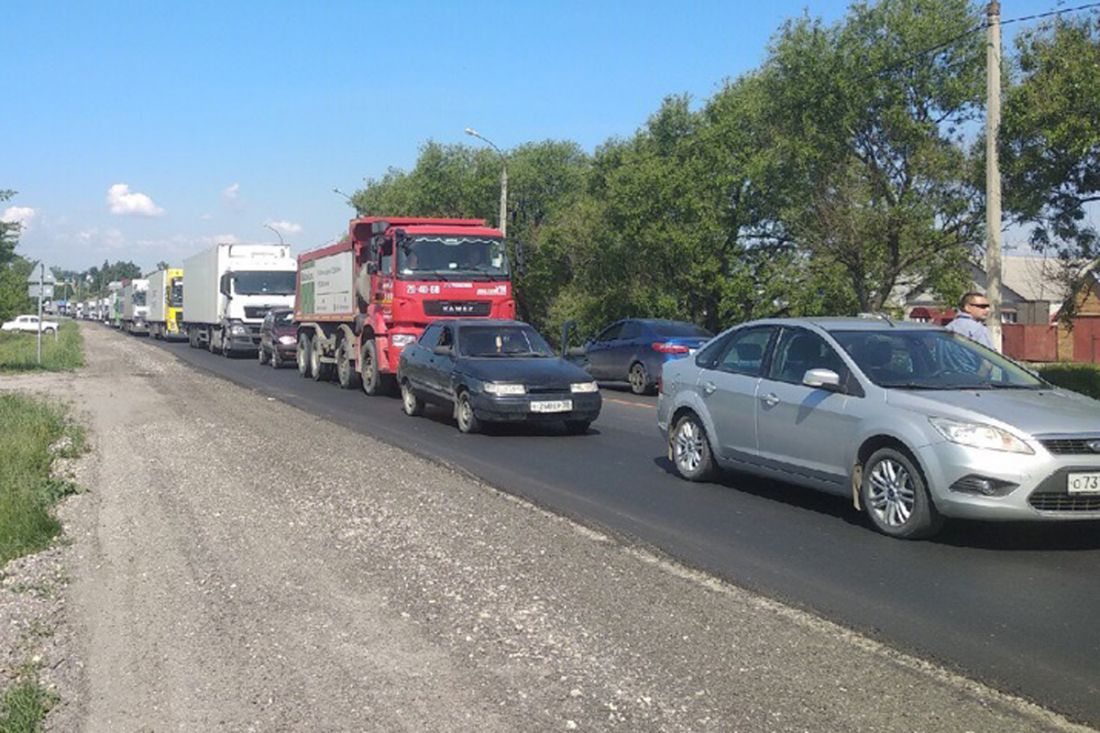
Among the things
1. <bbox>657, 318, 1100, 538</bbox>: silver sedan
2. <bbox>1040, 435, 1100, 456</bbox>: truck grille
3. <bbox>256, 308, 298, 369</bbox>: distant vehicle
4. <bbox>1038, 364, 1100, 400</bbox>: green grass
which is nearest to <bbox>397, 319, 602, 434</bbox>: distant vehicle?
<bbox>657, 318, 1100, 538</bbox>: silver sedan

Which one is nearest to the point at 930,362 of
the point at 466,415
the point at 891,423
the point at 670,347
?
the point at 891,423

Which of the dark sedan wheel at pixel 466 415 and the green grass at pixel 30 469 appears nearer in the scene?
the green grass at pixel 30 469

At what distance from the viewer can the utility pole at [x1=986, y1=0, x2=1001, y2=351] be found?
18.7 meters

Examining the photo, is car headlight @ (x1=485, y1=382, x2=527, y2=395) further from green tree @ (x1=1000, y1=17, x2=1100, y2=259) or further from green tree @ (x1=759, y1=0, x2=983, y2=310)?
green tree @ (x1=759, y1=0, x2=983, y2=310)

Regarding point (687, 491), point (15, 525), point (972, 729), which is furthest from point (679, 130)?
point (972, 729)

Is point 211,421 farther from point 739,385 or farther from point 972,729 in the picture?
point 972,729

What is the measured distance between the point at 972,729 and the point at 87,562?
5782mm

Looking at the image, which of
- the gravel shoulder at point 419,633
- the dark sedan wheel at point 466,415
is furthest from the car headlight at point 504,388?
the gravel shoulder at point 419,633

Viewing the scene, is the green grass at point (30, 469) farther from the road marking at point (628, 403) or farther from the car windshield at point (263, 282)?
the car windshield at point (263, 282)

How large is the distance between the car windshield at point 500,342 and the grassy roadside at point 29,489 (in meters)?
5.27

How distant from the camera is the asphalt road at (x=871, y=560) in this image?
564cm

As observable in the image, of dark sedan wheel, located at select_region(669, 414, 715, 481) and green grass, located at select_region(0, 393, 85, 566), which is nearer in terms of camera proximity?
green grass, located at select_region(0, 393, 85, 566)

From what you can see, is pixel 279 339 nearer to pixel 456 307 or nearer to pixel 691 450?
pixel 456 307

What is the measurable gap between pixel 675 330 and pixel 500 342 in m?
7.58
